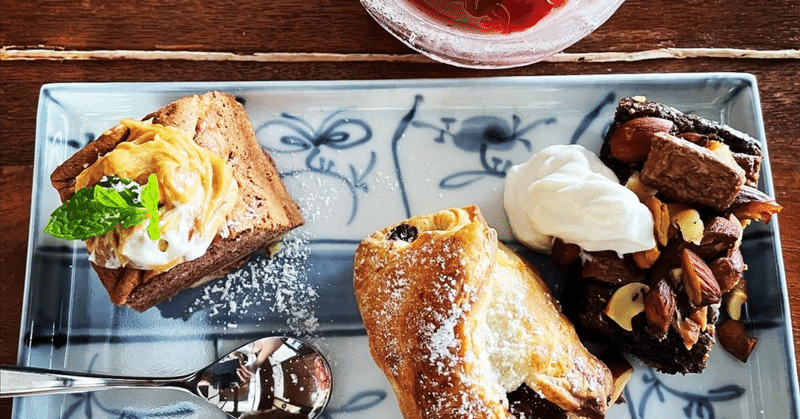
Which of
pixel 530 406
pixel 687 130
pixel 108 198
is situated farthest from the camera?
pixel 687 130

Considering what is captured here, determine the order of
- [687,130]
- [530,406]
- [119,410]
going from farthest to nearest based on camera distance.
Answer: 1. [119,410]
2. [687,130]
3. [530,406]

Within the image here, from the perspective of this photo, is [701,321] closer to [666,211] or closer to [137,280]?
[666,211]

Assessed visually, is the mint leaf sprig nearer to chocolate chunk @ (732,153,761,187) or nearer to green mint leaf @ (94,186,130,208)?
green mint leaf @ (94,186,130,208)

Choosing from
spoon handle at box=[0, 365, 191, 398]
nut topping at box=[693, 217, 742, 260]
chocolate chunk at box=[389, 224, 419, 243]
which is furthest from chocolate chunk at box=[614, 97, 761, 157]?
spoon handle at box=[0, 365, 191, 398]

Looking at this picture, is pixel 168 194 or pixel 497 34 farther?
pixel 497 34

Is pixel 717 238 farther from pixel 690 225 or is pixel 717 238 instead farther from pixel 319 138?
pixel 319 138

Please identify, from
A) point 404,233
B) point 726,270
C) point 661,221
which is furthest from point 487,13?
point 726,270

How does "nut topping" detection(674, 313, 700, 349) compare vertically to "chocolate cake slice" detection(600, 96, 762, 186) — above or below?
below
